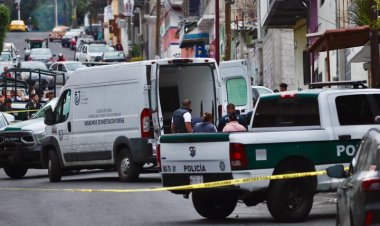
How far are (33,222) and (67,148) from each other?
28.6 ft

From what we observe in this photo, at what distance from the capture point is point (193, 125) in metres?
25.6

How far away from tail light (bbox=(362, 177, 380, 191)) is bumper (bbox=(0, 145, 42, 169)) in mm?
18436

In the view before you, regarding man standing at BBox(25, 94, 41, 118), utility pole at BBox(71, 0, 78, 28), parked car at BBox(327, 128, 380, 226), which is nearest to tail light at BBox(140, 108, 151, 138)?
parked car at BBox(327, 128, 380, 226)

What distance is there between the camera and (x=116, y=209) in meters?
20.0

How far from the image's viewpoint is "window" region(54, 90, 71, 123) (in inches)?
1065

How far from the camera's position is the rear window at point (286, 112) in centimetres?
1805

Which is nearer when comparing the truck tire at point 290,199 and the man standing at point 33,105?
the truck tire at point 290,199

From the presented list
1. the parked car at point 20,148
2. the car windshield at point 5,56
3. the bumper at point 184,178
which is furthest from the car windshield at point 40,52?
the bumper at point 184,178

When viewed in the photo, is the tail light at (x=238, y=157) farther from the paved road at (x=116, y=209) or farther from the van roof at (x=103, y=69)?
the van roof at (x=103, y=69)

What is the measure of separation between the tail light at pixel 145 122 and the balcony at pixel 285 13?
16997 mm

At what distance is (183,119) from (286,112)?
6429mm

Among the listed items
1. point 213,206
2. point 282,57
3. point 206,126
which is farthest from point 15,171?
point 282,57

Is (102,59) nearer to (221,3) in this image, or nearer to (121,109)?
(221,3)

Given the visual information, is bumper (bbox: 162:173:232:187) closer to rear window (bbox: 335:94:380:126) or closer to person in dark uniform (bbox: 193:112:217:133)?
rear window (bbox: 335:94:380:126)
